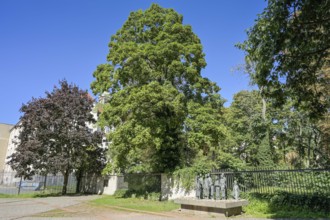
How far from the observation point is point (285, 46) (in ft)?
25.2

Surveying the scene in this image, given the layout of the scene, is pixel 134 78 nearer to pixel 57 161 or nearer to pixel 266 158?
pixel 57 161

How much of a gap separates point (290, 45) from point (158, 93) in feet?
31.3

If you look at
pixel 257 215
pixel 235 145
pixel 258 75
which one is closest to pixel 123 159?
pixel 257 215

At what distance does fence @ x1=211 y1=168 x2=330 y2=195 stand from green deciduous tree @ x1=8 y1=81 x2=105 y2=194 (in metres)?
13.3

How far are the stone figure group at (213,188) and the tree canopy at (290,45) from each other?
4814 millimetres

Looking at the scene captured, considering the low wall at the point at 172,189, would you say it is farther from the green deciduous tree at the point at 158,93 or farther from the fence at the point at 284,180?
the fence at the point at 284,180

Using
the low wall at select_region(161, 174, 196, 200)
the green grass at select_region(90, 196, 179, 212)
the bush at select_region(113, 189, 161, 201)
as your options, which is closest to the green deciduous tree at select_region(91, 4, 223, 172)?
the low wall at select_region(161, 174, 196, 200)

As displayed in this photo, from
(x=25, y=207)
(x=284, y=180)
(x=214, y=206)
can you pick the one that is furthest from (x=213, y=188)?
(x=25, y=207)

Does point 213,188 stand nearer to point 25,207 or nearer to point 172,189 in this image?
point 172,189

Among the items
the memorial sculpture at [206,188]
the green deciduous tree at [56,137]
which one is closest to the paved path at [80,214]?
the memorial sculpture at [206,188]

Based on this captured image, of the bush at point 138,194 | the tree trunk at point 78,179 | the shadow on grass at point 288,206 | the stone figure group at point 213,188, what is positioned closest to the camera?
the shadow on grass at point 288,206

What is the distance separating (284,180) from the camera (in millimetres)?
12438

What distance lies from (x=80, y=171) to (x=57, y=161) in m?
5.33

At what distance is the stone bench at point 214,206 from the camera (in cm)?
1050
